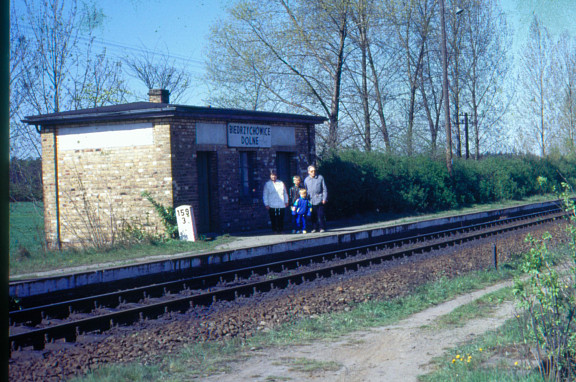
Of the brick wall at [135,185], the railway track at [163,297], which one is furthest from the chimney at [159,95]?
the railway track at [163,297]

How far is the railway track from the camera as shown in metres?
7.98

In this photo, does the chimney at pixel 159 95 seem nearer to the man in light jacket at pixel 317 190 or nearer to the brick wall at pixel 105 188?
the brick wall at pixel 105 188

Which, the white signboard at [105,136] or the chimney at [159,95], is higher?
the chimney at [159,95]

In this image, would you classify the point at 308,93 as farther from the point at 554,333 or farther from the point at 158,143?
the point at 554,333

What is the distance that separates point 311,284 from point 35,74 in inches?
797

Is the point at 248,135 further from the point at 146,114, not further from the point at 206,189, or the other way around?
the point at 146,114

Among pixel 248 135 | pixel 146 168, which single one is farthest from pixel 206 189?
pixel 248 135

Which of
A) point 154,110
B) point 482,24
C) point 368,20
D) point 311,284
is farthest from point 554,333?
point 482,24

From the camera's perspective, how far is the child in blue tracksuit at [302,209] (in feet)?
58.6

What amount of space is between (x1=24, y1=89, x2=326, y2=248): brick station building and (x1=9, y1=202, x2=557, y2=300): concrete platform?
1.86 meters

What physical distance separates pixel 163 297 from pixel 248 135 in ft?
32.5

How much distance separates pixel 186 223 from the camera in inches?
637

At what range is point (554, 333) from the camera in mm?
5098

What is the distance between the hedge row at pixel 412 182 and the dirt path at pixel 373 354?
1213 cm
